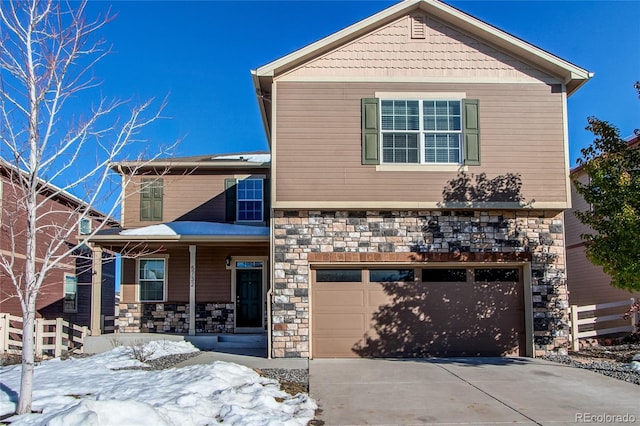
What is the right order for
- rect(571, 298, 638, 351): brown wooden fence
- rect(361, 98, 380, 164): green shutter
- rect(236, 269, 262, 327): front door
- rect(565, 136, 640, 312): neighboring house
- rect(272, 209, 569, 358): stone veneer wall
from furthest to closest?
rect(565, 136, 640, 312): neighboring house
rect(236, 269, 262, 327): front door
rect(571, 298, 638, 351): brown wooden fence
rect(361, 98, 380, 164): green shutter
rect(272, 209, 569, 358): stone veneer wall

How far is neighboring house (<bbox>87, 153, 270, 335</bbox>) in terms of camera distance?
1541cm

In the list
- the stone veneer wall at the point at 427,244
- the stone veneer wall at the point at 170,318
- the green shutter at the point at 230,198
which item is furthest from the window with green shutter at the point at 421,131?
the stone veneer wall at the point at 170,318

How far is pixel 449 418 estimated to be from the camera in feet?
22.2

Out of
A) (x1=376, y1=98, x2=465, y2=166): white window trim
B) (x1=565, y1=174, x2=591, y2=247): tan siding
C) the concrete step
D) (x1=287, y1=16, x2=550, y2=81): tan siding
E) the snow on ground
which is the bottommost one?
the concrete step

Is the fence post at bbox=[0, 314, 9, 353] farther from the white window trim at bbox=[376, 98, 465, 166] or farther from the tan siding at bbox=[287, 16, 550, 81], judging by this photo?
the white window trim at bbox=[376, 98, 465, 166]

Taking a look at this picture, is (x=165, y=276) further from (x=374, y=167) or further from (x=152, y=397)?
(x=152, y=397)

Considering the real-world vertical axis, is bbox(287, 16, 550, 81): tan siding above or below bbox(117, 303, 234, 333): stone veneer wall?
above

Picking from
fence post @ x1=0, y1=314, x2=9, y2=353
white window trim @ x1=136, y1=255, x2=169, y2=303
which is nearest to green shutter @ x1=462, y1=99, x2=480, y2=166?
white window trim @ x1=136, y1=255, x2=169, y2=303

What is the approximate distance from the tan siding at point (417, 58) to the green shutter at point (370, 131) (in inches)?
27.1

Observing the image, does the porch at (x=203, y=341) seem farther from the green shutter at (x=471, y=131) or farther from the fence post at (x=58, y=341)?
the green shutter at (x=471, y=131)

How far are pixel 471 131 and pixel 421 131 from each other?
1.05 metres

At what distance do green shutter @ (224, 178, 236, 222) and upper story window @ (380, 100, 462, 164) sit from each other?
6.50 meters

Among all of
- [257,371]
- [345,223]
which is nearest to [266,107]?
[345,223]

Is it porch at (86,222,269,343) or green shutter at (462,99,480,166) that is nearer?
green shutter at (462,99,480,166)
